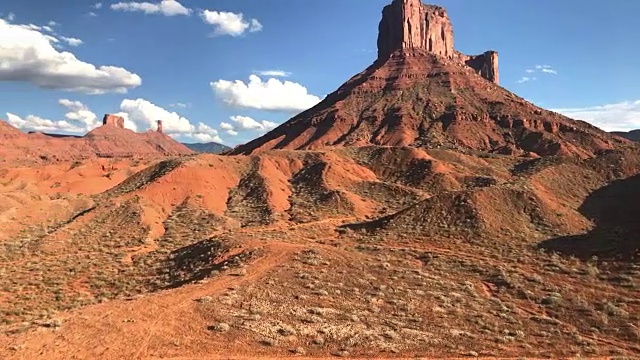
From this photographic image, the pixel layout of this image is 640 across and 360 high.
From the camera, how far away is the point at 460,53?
184m

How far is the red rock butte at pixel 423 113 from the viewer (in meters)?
108

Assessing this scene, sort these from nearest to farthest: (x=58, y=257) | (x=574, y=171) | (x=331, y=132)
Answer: (x=58, y=257), (x=574, y=171), (x=331, y=132)

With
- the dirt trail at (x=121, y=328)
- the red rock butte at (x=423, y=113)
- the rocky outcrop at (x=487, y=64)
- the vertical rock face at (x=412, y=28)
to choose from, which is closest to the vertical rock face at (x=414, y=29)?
the vertical rock face at (x=412, y=28)

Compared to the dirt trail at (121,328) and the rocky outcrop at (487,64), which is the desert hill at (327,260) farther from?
the rocky outcrop at (487,64)

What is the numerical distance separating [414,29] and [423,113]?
4703cm

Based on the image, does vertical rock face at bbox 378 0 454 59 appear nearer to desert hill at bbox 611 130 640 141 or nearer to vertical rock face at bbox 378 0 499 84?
vertical rock face at bbox 378 0 499 84

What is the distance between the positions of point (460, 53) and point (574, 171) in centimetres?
13430

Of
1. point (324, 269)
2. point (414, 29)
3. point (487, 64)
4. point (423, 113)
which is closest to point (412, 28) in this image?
point (414, 29)

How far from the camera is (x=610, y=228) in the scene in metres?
40.7

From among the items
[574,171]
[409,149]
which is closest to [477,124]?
[409,149]

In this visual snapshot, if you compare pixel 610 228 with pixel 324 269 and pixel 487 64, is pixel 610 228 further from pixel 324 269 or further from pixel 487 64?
pixel 487 64

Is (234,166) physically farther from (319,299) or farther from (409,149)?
(319,299)

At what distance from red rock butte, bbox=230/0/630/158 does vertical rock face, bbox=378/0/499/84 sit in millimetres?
318

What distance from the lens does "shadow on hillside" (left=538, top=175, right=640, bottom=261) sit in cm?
3244
